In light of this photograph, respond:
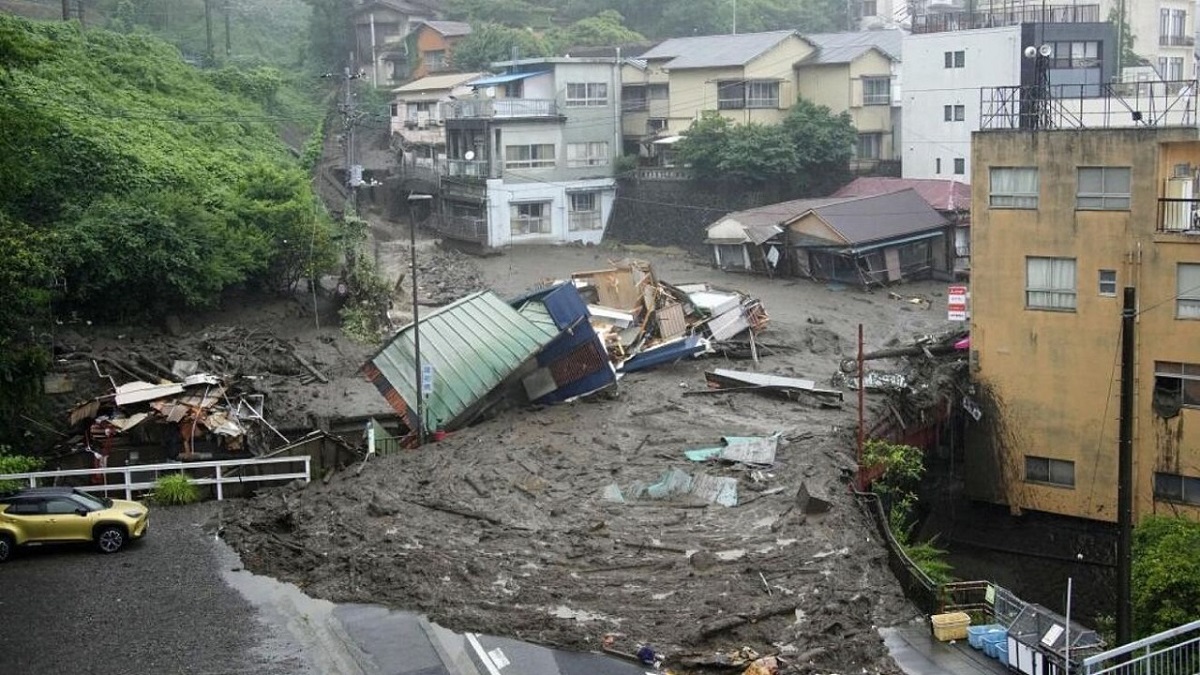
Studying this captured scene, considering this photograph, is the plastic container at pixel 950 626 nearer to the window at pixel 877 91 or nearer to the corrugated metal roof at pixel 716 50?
the corrugated metal roof at pixel 716 50

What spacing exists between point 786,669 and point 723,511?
629 cm

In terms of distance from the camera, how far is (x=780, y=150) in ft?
161

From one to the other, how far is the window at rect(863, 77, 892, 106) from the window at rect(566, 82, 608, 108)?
1157 centimetres

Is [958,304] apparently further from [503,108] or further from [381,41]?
[381,41]

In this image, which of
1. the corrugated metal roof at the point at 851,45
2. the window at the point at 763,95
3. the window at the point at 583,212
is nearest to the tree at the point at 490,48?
the window at the point at 583,212

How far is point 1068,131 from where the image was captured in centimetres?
2795

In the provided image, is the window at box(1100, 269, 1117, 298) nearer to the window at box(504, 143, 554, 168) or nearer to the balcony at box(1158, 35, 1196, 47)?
the window at box(504, 143, 554, 168)

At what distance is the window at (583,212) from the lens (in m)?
53.0

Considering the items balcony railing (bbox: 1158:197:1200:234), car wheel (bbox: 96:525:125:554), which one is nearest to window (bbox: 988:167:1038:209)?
balcony railing (bbox: 1158:197:1200:234)

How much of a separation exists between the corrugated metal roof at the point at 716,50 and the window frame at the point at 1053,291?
2521 centimetres

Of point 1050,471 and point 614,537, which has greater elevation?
point 614,537

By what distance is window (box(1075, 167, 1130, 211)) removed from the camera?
90.1 ft

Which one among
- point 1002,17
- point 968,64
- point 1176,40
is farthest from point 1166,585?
point 1176,40

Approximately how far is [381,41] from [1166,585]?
195ft
